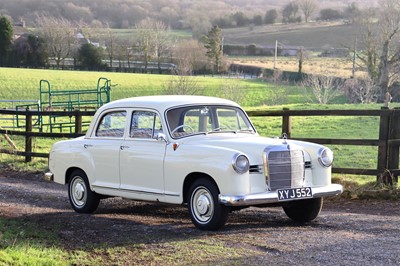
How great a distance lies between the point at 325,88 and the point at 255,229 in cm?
4660

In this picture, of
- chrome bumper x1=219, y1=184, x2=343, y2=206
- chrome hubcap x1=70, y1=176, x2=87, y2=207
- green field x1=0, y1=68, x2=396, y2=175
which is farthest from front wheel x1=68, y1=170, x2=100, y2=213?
green field x1=0, y1=68, x2=396, y2=175

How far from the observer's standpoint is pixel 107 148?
358 inches

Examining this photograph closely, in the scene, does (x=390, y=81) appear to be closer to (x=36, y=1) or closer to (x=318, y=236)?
(x=318, y=236)

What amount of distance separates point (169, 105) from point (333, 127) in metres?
18.1

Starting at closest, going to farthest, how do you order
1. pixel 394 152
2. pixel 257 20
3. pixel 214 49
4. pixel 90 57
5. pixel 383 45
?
1. pixel 394 152
2. pixel 383 45
3. pixel 214 49
4. pixel 90 57
5. pixel 257 20

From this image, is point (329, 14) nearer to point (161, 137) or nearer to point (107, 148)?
point (107, 148)

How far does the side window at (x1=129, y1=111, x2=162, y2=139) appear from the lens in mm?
8578

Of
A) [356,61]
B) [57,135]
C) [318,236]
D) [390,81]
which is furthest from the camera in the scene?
[356,61]

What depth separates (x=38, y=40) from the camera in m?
85.8

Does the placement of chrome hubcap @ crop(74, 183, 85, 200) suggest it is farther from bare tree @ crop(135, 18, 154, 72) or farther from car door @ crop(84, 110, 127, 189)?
bare tree @ crop(135, 18, 154, 72)

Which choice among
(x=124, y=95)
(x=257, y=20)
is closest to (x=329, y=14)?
(x=257, y=20)

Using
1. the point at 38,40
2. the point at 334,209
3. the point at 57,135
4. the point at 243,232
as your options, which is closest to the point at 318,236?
the point at 243,232

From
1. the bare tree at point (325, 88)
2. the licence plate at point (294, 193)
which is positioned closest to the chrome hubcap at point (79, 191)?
the licence plate at point (294, 193)

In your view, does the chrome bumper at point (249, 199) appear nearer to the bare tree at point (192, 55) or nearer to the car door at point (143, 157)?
the car door at point (143, 157)
